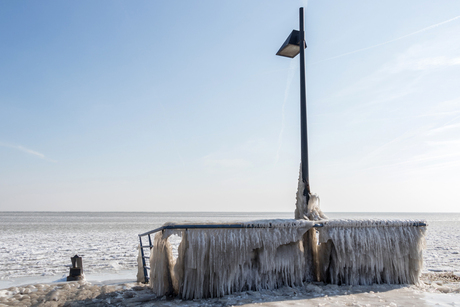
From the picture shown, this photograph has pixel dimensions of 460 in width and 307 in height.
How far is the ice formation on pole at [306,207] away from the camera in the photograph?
6.79 m

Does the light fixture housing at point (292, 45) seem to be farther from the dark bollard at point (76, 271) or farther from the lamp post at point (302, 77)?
the dark bollard at point (76, 271)

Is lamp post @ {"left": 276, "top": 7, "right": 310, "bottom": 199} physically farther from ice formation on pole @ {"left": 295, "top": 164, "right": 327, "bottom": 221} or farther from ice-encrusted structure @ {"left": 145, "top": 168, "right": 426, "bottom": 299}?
ice-encrusted structure @ {"left": 145, "top": 168, "right": 426, "bottom": 299}

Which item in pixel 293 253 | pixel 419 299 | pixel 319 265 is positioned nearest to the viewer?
pixel 419 299

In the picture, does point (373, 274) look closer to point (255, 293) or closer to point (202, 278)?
point (255, 293)

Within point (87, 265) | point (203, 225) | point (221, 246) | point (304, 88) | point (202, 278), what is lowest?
point (87, 265)

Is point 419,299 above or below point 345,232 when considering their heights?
below

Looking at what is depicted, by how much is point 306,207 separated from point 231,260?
85.9 inches

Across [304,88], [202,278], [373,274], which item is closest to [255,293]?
[202,278]

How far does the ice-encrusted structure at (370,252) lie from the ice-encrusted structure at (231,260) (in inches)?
19.5

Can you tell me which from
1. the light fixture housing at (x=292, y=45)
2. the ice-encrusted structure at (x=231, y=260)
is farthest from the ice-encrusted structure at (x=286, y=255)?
the light fixture housing at (x=292, y=45)

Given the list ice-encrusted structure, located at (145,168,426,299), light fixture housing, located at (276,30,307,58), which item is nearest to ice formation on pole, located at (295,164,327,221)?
ice-encrusted structure, located at (145,168,426,299)

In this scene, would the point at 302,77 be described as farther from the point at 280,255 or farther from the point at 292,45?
the point at 280,255

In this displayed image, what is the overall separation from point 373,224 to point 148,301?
14.1ft

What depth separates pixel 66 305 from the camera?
5.82m
